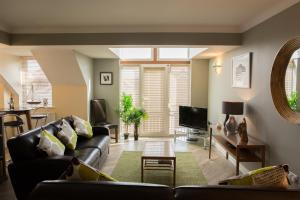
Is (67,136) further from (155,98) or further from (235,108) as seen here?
(155,98)

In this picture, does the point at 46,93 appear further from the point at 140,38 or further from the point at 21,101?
the point at 140,38

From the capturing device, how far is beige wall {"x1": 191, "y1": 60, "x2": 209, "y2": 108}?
6.57 metres

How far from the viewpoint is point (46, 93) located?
6191 millimetres

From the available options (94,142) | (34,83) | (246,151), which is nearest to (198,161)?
(246,151)

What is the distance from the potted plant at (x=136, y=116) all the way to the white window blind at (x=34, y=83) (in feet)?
7.11

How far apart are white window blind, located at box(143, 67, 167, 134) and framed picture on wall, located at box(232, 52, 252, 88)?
8.43 feet

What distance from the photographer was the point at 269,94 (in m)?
3.14

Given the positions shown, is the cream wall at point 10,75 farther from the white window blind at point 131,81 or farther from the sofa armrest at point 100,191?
the sofa armrest at point 100,191

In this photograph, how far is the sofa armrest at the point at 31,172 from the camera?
2779 millimetres

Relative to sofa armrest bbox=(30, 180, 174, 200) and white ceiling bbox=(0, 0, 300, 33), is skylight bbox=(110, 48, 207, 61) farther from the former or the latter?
sofa armrest bbox=(30, 180, 174, 200)

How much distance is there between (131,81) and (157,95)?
85 cm

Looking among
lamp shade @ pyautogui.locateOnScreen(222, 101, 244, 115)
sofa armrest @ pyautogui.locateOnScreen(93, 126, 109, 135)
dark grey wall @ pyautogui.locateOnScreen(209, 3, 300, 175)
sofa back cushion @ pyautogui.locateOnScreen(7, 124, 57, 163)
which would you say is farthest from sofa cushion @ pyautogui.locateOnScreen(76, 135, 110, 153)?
dark grey wall @ pyautogui.locateOnScreen(209, 3, 300, 175)

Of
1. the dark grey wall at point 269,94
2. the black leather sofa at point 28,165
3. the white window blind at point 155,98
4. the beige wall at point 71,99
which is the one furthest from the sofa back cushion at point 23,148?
the white window blind at point 155,98

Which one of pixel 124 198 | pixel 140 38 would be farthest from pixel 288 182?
pixel 140 38
